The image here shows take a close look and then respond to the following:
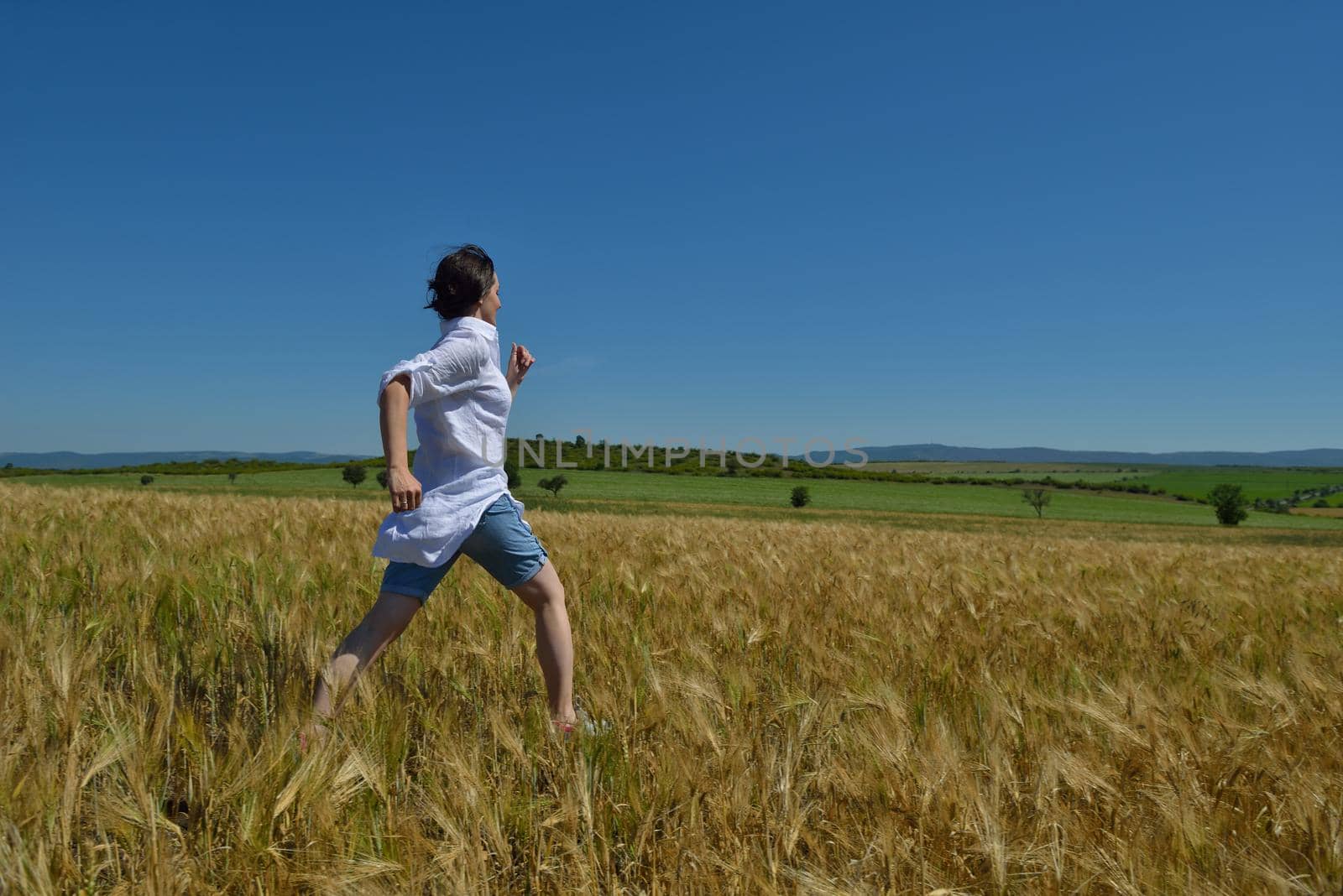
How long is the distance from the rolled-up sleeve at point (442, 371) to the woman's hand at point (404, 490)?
10.3 inches

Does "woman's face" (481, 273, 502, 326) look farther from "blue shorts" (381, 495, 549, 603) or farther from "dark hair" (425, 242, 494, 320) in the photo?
"blue shorts" (381, 495, 549, 603)

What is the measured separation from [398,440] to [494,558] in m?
0.47

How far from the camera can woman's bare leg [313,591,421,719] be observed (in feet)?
7.01

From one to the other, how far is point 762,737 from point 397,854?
114cm

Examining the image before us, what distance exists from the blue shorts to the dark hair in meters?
0.68

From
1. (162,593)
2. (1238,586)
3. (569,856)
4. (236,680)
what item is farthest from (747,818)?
(1238,586)

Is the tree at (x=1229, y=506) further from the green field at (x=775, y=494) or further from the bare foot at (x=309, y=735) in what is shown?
the bare foot at (x=309, y=735)

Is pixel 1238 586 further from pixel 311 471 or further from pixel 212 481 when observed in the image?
pixel 311 471

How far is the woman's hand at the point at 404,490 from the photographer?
2.12 meters

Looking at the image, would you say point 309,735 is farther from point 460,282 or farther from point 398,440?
point 460,282

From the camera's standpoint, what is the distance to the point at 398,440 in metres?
2.21

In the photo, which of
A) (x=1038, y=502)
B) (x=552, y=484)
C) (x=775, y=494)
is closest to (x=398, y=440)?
(x=552, y=484)

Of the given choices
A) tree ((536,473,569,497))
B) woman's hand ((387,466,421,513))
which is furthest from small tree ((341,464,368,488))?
woman's hand ((387,466,421,513))

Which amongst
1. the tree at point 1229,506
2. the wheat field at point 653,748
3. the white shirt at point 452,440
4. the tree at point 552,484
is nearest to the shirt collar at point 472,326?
the white shirt at point 452,440
